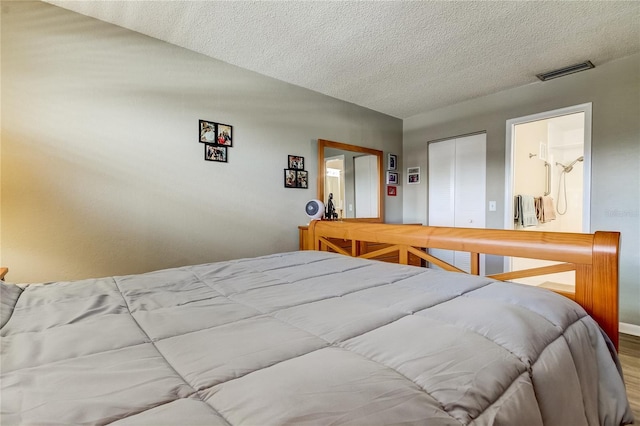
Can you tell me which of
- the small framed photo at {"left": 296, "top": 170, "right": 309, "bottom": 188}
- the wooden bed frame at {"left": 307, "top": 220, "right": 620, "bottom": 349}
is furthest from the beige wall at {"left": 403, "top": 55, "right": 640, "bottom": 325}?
the small framed photo at {"left": 296, "top": 170, "right": 309, "bottom": 188}

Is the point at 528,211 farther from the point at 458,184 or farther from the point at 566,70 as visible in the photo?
the point at 566,70

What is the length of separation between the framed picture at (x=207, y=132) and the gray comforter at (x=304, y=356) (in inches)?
64.7

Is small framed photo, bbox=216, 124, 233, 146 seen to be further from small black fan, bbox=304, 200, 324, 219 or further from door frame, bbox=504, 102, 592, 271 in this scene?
door frame, bbox=504, 102, 592, 271

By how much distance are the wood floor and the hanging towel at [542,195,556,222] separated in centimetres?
214

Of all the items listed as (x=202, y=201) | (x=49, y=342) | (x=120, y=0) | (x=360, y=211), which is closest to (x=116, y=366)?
(x=49, y=342)

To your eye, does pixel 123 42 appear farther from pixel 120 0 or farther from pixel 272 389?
pixel 272 389

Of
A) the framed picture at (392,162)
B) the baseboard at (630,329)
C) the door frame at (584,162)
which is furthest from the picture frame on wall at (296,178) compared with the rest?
the baseboard at (630,329)

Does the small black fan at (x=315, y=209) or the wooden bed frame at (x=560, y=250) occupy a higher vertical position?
the small black fan at (x=315, y=209)

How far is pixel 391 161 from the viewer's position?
431 cm

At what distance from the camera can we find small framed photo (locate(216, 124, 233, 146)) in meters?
2.74

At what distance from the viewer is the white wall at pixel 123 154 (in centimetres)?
196

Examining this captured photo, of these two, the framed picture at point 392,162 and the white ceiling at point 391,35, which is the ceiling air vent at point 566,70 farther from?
the framed picture at point 392,162

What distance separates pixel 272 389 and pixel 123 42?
278 centimetres

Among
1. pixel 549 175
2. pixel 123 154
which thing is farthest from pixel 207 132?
pixel 549 175
